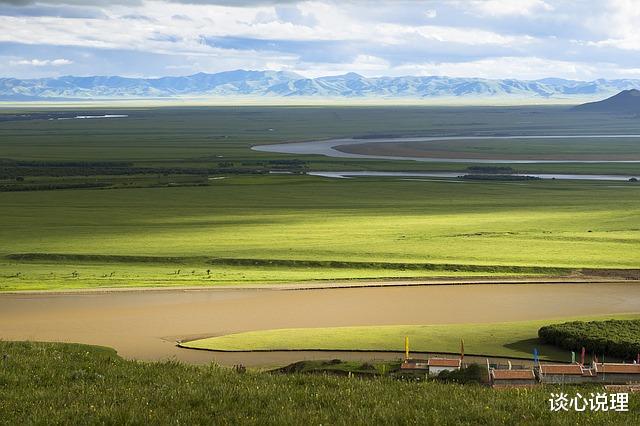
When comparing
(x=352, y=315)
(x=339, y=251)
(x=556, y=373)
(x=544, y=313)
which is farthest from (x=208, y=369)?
(x=339, y=251)

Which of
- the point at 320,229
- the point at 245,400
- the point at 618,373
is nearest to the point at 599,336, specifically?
the point at 618,373

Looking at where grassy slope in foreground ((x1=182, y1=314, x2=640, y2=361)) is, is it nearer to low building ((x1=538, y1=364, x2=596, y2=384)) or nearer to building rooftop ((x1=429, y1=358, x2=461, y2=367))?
building rooftop ((x1=429, y1=358, x2=461, y2=367))

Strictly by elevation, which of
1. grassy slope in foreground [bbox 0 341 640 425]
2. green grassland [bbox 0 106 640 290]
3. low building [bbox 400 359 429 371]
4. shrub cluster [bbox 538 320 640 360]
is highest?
grassy slope in foreground [bbox 0 341 640 425]

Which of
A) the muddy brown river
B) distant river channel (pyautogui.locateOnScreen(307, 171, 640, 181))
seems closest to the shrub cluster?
the muddy brown river

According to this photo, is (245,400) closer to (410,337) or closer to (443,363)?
(443,363)

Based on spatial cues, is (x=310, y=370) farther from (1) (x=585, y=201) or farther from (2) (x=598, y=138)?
(2) (x=598, y=138)

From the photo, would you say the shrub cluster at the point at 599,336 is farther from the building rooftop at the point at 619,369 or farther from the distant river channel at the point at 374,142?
the distant river channel at the point at 374,142
